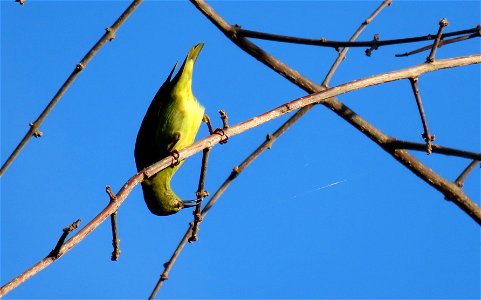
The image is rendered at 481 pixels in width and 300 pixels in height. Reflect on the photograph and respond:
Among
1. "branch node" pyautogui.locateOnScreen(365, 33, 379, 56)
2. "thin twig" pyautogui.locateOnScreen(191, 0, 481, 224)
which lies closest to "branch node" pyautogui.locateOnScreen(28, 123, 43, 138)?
"thin twig" pyautogui.locateOnScreen(191, 0, 481, 224)

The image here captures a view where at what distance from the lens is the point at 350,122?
4016 mm

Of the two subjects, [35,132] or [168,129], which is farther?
[168,129]

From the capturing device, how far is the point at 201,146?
2885 mm

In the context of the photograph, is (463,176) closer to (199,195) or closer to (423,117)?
(423,117)

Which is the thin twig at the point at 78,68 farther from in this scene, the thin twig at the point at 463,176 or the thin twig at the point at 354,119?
the thin twig at the point at 463,176

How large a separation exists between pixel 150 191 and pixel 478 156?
3.38 meters

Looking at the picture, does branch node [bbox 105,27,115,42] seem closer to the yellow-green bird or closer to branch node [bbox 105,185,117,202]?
branch node [bbox 105,185,117,202]

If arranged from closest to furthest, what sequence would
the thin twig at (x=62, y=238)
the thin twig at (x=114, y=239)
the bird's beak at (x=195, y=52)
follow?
1. the thin twig at (x=62, y=238)
2. the thin twig at (x=114, y=239)
3. the bird's beak at (x=195, y=52)

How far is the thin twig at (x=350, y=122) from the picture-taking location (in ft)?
6.71

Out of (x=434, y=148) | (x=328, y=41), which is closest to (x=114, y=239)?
(x=328, y=41)

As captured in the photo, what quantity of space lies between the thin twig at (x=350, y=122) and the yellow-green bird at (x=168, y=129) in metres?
1.75

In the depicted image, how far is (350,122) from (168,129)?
2016mm

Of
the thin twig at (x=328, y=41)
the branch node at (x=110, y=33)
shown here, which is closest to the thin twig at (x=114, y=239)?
the branch node at (x=110, y=33)

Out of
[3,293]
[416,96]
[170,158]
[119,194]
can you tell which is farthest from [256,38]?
[3,293]
